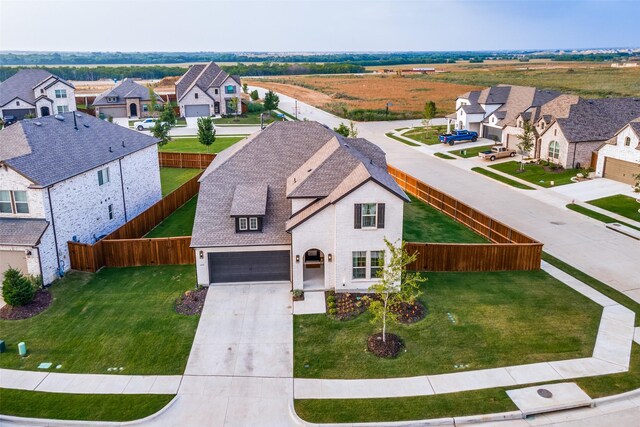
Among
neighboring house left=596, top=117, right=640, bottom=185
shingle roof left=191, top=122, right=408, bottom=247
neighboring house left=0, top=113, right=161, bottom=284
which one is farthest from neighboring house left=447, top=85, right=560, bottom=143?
neighboring house left=0, top=113, right=161, bottom=284

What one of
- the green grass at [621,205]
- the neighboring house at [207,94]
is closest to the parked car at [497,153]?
the green grass at [621,205]

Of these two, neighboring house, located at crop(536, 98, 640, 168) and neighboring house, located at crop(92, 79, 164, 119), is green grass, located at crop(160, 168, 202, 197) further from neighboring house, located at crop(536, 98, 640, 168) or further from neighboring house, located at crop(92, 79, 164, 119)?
neighboring house, located at crop(92, 79, 164, 119)

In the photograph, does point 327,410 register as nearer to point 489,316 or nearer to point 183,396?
point 183,396

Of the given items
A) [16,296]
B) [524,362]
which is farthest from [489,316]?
[16,296]

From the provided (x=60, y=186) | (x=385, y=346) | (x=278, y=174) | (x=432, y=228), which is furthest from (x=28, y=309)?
(x=432, y=228)

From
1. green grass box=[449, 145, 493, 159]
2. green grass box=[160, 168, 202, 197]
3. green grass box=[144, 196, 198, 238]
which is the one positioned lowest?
green grass box=[144, 196, 198, 238]

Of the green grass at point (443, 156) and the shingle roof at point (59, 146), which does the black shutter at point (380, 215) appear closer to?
the shingle roof at point (59, 146)
